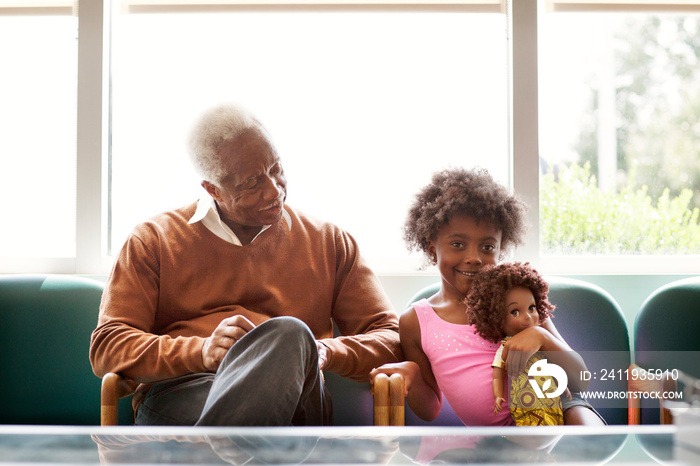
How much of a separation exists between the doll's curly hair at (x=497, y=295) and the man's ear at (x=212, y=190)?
834 mm

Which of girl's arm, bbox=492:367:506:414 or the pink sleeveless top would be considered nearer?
girl's arm, bbox=492:367:506:414

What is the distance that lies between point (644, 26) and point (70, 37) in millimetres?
2471

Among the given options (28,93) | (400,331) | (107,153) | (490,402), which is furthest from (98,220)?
(490,402)

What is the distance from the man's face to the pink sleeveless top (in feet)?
1.99

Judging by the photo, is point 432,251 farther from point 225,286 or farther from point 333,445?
point 333,445

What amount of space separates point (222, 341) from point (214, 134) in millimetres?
663

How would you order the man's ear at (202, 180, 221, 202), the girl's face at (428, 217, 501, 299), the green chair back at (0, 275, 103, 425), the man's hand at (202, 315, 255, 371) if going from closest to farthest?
1. the man's hand at (202, 315, 255, 371)
2. the girl's face at (428, 217, 501, 299)
3. the man's ear at (202, 180, 221, 202)
4. the green chair back at (0, 275, 103, 425)

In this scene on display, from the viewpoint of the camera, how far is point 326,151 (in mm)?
2609

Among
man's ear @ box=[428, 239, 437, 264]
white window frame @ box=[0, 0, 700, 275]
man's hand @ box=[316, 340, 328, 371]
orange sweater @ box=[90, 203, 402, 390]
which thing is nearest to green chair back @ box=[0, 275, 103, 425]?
white window frame @ box=[0, 0, 700, 275]

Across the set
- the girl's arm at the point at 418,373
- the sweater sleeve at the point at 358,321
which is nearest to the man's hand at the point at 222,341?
the sweater sleeve at the point at 358,321

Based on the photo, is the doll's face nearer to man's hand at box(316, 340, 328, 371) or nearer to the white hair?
man's hand at box(316, 340, 328, 371)

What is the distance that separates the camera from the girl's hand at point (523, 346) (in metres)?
1.61

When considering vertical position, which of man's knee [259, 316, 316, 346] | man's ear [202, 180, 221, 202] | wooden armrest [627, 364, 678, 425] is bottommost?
wooden armrest [627, 364, 678, 425]

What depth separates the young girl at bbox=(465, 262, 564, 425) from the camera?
1.62 meters
